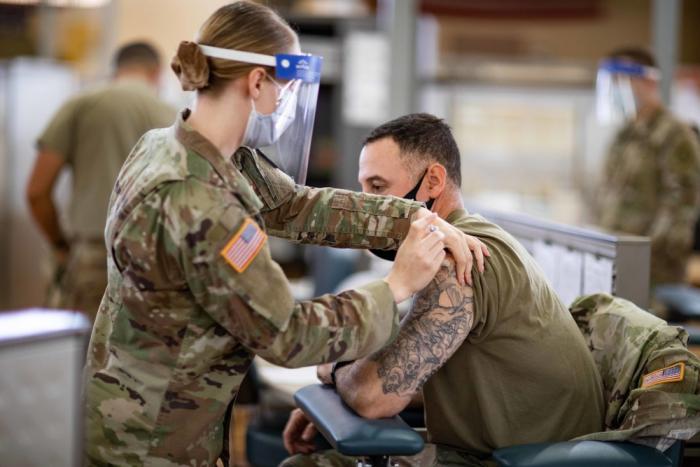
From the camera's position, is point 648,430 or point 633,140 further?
point 633,140

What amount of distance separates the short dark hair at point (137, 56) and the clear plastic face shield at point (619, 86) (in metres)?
2.10

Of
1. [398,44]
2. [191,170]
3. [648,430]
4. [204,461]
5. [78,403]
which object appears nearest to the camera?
[78,403]

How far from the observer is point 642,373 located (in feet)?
6.24

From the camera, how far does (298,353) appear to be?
1.56 m

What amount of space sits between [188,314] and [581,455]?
0.76 meters

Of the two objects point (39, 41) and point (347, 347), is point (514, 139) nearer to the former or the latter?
point (39, 41)

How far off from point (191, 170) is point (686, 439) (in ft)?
3.57

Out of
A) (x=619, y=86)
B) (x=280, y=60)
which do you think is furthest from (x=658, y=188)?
(x=280, y=60)

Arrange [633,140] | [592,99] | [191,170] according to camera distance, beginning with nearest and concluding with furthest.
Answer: [191,170] → [633,140] → [592,99]

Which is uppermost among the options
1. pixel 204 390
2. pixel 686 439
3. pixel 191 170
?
pixel 191 170

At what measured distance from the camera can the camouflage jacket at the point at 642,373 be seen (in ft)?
5.94

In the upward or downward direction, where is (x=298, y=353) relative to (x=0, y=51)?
downward

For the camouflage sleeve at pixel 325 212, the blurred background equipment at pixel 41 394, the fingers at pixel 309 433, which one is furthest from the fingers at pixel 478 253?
the blurred background equipment at pixel 41 394

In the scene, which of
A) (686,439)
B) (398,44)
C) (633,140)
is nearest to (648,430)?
(686,439)
